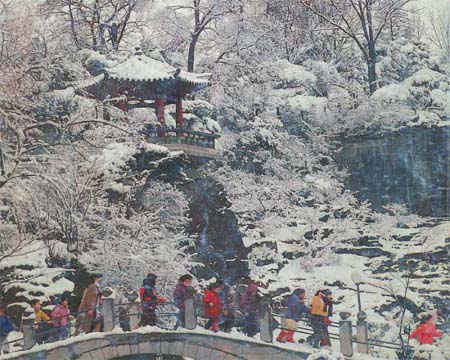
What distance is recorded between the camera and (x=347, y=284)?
45.3 ft

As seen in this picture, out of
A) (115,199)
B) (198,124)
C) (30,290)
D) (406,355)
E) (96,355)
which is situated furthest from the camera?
(198,124)

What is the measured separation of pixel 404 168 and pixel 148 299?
9.49 metres

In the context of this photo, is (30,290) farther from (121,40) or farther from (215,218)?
(121,40)

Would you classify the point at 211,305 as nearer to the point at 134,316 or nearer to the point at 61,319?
the point at 134,316

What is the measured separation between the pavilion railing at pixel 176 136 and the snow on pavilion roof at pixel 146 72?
1101 mm

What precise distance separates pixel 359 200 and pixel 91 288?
30.8 ft

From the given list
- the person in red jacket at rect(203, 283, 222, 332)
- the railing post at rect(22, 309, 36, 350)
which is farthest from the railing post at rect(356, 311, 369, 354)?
the railing post at rect(22, 309, 36, 350)

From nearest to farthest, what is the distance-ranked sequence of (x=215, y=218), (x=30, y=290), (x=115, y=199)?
1. (x=30, y=290)
2. (x=115, y=199)
3. (x=215, y=218)

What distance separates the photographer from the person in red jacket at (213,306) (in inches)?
349

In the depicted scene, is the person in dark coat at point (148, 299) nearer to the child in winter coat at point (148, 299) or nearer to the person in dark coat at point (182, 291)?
the child in winter coat at point (148, 299)

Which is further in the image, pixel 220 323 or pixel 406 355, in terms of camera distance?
pixel 220 323

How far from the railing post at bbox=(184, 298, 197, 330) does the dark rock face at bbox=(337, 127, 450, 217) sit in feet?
26.8

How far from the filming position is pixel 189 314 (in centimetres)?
926

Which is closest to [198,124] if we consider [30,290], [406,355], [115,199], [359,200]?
[115,199]
